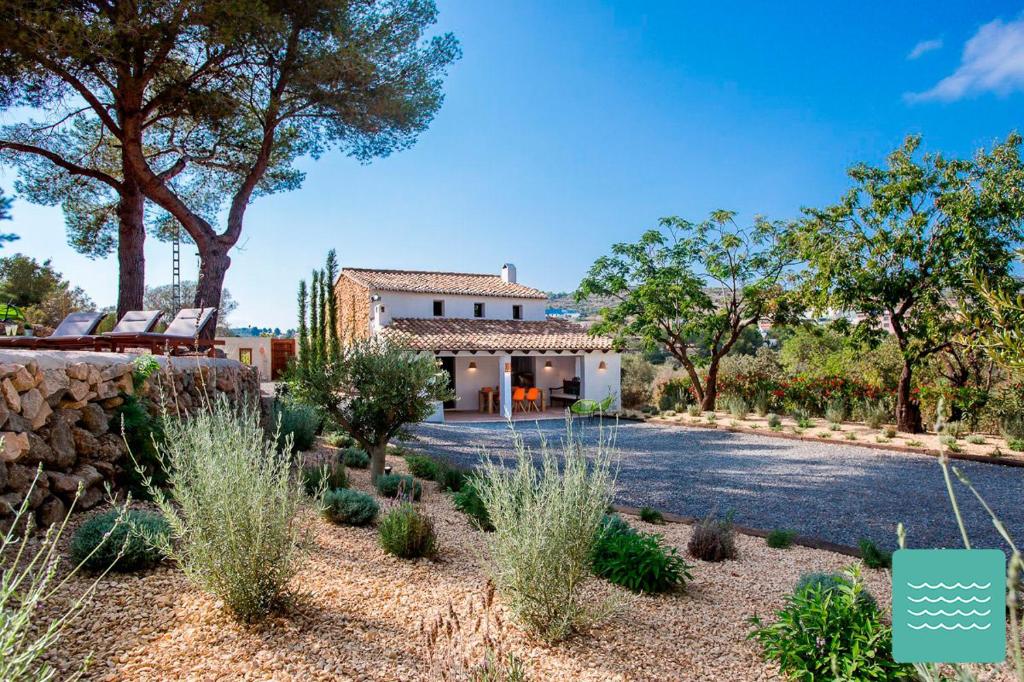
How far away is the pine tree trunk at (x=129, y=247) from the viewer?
40.8ft

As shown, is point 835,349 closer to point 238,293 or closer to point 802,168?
point 802,168

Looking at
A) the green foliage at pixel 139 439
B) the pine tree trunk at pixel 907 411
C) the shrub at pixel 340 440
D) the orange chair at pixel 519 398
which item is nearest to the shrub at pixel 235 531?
the green foliage at pixel 139 439

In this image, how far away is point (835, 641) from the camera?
259 centimetres

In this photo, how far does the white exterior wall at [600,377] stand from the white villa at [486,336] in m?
0.03

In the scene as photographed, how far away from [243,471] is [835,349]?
66.7ft

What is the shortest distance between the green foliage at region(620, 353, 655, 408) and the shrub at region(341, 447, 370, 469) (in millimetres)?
13385

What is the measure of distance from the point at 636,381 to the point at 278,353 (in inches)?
696

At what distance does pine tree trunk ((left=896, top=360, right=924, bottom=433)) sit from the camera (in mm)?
12688

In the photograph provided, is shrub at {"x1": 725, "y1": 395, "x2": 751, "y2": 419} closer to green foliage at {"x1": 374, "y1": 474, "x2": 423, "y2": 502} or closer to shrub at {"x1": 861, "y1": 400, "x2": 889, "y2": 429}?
shrub at {"x1": 861, "y1": 400, "x2": 889, "y2": 429}

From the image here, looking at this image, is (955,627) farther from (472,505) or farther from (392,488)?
(392,488)

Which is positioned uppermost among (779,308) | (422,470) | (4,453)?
(779,308)

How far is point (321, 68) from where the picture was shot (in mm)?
11242

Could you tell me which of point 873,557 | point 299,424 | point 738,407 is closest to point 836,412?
point 738,407

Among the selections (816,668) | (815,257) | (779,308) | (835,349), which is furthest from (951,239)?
(816,668)
